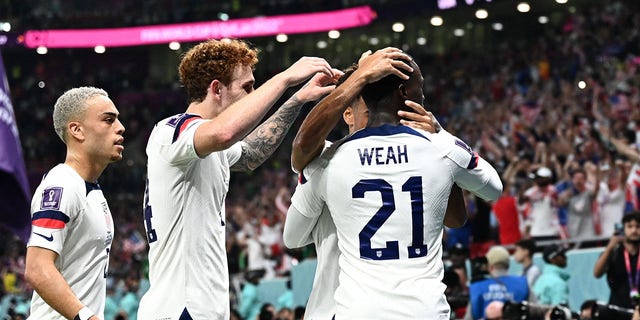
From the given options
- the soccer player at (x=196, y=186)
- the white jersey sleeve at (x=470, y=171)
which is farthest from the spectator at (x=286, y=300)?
the white jersey sleeve at (x=470, y=171)

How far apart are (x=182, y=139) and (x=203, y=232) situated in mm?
476

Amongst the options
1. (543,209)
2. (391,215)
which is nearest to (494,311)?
(391,215)

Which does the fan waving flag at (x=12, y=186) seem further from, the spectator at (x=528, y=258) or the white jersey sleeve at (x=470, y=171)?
the spectator at (x=528, y=258)

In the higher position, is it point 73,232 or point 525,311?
point 73,232

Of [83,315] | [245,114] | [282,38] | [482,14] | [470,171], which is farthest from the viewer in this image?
[282,38]

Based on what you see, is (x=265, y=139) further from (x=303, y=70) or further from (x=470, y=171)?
(x=470, y=171)

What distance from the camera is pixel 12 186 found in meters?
4.75

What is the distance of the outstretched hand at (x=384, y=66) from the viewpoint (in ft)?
13.4

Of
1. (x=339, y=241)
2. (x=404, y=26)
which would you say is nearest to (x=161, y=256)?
(x=339, y=241)

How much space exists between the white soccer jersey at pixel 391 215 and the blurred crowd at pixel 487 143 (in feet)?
16.3

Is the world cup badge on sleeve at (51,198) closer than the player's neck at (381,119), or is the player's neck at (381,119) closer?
the player's neck at (381,119)

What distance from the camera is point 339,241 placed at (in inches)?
171

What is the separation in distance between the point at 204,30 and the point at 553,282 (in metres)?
26.1

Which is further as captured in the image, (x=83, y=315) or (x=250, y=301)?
(x=250, y=301)
